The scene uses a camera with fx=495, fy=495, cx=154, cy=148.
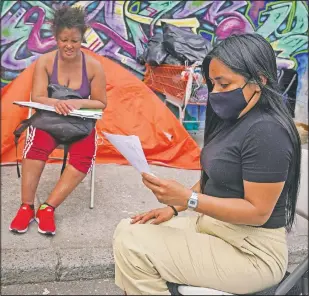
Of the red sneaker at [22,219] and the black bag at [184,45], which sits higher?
the black bag at [184,45]

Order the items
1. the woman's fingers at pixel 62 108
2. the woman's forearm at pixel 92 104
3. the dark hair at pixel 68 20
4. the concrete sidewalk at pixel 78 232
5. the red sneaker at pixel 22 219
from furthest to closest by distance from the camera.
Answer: the woman's forearm at pixel 92 104 → the dark hair at pixel 68 20 → the woman's fingers at pixel 62 108 → the red sneaker at pixel 22 219 → the concrete sidewalk at pixel 78 232

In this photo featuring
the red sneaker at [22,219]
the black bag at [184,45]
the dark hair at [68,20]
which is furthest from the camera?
the black bag at [184,45]

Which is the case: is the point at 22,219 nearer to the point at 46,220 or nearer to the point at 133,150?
the point at 46,220

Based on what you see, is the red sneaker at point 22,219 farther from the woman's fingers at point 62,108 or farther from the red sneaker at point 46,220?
the woman's fingers at point 62,108

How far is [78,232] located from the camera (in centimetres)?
351

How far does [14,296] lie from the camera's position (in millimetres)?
2893

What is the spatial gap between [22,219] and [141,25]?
3.60 meters

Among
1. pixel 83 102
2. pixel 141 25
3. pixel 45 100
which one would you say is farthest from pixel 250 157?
pixel 141 25

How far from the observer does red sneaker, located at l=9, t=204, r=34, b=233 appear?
3.37 meters

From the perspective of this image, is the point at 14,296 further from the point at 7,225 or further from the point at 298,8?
the point at 298,8

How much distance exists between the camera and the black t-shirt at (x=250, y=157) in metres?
1.98

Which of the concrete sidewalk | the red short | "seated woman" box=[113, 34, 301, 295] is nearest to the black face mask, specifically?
"seated woman" box=[113, 34, 301, 295]

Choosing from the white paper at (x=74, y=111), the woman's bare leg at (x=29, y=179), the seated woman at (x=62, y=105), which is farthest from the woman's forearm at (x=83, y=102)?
the woman's bare leg at (x=29, y=179)

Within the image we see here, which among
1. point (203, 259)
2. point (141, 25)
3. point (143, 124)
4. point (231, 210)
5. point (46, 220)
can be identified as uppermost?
point (141, 25)
